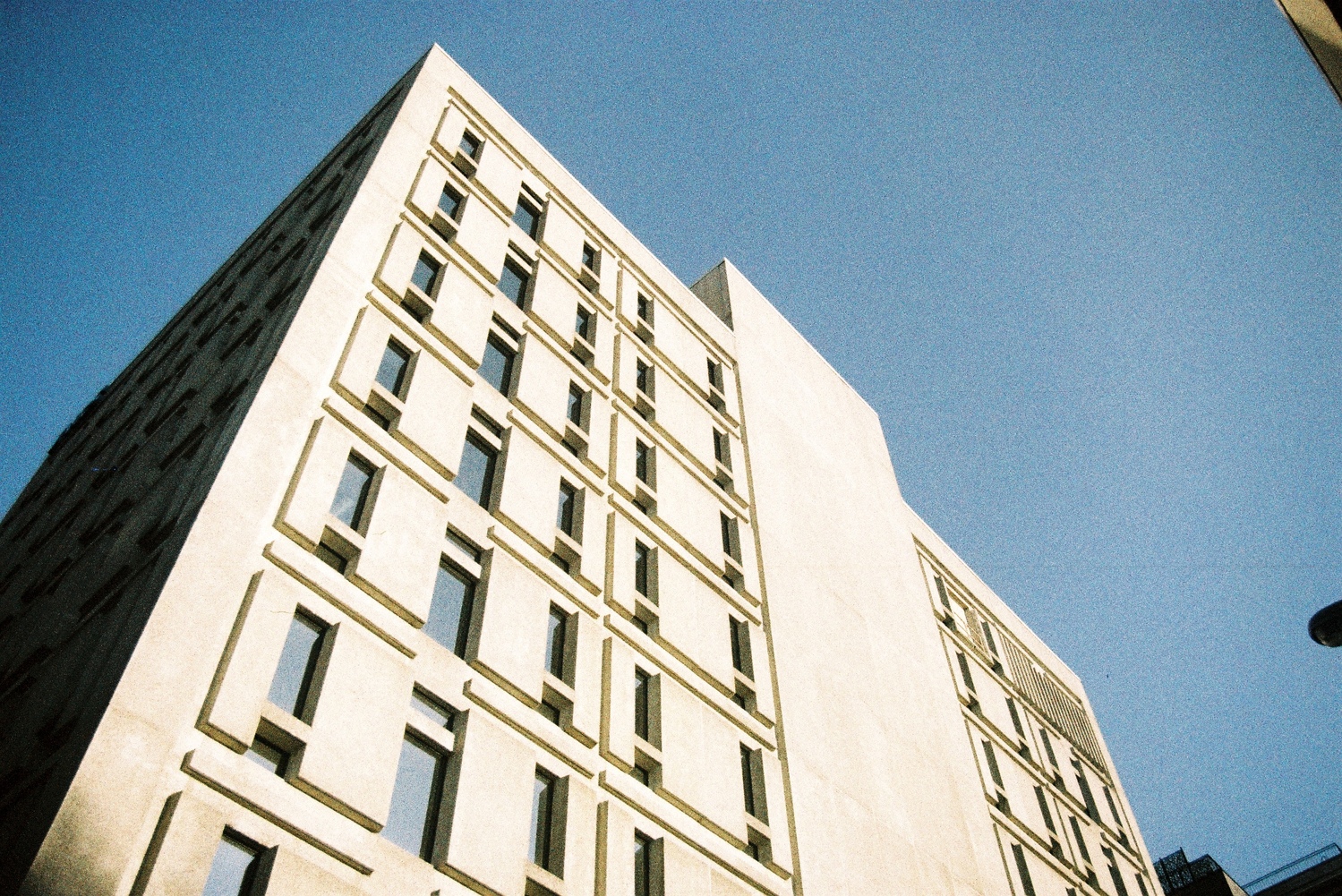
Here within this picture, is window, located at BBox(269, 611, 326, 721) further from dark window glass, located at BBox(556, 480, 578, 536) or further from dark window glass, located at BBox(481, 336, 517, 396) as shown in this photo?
dark window glass, located at BBox(481, 336, 517, 396)

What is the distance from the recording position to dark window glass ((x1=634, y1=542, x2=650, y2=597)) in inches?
918

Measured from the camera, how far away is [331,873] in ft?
43.9

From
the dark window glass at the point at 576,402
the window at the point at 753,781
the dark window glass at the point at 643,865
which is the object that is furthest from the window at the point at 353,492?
the window at the point at 753,781

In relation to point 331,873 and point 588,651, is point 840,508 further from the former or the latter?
point 331,873

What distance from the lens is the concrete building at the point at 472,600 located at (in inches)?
543

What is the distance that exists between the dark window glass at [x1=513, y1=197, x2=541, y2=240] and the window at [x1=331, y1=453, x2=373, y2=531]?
12.2 meters

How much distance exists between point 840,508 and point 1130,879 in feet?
60.1

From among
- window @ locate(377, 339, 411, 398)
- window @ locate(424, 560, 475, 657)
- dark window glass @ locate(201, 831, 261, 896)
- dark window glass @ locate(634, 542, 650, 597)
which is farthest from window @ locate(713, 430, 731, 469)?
dark window glass @ locate(201, 831, 261, 896)

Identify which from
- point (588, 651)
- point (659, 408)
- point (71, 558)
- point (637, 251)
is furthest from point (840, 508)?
point (71, 558)

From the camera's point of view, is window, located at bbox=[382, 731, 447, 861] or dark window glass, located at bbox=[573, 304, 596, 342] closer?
window, located at bbox=[382, 731, 447, 861]

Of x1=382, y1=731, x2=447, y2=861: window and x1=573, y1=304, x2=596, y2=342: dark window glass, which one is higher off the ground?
x1=573, y1=304, x2=596, y2=342: dark window glass

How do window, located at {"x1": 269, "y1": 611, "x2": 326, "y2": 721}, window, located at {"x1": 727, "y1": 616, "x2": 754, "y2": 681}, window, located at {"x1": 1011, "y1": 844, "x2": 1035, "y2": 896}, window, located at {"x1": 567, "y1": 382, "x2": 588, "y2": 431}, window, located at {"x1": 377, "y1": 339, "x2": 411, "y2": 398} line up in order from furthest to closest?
1. window, located at {"x1": 1011, "y1": 844, "x2": 1035, "y2": 896}
2. window, located at {"x1": 567, "y1": 382, "x2": 588, "y2": 431}
3. window, located at {"x1": 727, "y1": 616, "x2": 754, "y2": 681}
4. window, located at {"x1": 377, "y1": 339, "x2": 411, "y2": 398}
5. window, located at {"x1": 269, "y1": 611, "x2": 326, "y2": 721}

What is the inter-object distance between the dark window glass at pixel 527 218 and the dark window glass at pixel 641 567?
32.3 ft

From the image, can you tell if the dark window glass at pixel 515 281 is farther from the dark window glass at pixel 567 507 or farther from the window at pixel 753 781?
the window at pixel 753 781
